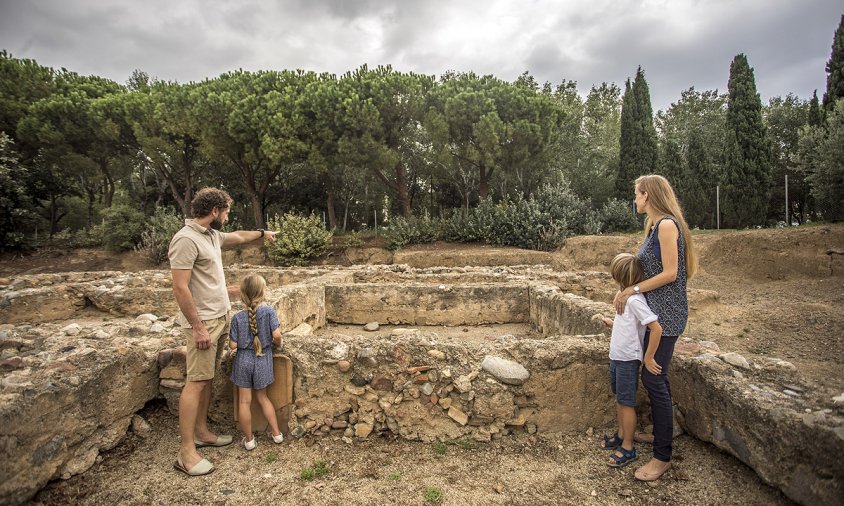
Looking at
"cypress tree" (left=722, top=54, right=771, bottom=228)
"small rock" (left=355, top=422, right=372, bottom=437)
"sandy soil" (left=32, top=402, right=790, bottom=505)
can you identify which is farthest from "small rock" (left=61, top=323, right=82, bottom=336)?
"cypress tree" (left=722, top=54, right=771, bottom=228)

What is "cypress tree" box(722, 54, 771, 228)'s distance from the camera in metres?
18.6

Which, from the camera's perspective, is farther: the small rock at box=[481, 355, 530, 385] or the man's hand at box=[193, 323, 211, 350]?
the small rock at box=[481, 355, 530, 385]

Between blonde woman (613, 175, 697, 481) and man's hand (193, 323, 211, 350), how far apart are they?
3146mm

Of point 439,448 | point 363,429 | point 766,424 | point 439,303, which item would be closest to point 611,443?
point 766,424

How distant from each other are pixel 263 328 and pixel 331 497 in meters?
1.39

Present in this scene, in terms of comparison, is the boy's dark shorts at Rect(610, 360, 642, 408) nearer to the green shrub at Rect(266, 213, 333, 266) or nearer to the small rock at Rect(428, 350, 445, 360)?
the small rock at Rect(428, 350, 445, 360)

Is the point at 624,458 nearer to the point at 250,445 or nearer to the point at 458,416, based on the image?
the point at 458,416

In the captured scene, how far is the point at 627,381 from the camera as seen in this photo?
9.58ft

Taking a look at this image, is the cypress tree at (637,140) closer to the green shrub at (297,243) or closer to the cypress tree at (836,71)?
the cypress tree at (836,71)

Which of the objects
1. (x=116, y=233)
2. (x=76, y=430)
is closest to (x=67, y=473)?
(x=76, y=430)

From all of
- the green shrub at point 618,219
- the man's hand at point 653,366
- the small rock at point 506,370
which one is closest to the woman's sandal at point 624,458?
the man's hand at point 653,366

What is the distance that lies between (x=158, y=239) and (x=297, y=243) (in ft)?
19.7

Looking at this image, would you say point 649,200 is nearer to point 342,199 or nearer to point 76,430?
point 76,430

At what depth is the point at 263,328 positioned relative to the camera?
3.39m
